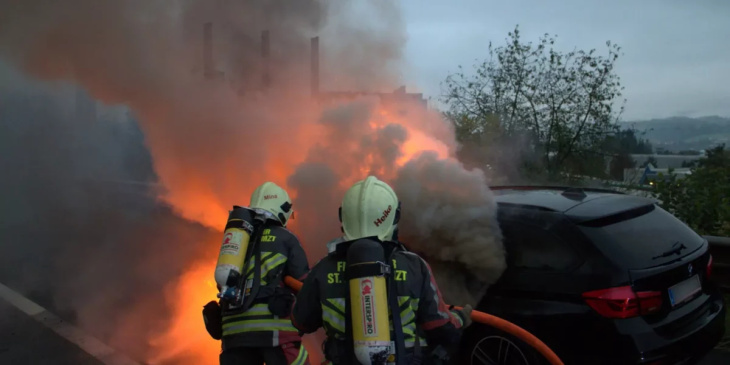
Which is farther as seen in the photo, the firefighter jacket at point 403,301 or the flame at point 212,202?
the flame at point 212,202

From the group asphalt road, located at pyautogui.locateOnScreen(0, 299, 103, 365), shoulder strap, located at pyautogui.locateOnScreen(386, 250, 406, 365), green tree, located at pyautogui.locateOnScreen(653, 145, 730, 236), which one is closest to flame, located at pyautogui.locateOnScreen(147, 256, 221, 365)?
asphalt road, located at pyautogui.locateOnScreen(0, 299, 103, 365)

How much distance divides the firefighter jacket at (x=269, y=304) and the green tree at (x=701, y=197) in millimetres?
5047

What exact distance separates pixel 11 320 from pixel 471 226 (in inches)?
202

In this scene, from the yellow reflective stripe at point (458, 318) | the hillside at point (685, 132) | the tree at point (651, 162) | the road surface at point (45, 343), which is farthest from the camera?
the hillside at point (685, 132)

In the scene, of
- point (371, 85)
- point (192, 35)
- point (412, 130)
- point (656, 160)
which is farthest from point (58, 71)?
point (656, 160)

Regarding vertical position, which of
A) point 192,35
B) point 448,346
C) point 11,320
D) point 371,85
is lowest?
point 11,320

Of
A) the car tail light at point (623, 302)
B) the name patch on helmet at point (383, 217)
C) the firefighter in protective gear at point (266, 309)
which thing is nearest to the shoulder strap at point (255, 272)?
the firefighter in protective gear at point (266, 309)

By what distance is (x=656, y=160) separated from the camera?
7.81m

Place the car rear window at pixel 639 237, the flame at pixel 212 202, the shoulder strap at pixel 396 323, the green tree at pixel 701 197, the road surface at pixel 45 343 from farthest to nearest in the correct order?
the green tree at pixel 701 197 → the road surface at pixel 45 343 → the flame at pixel 212 202 → the car rear window at pixel 639 237 → the shoulder strap at pixel 396 323

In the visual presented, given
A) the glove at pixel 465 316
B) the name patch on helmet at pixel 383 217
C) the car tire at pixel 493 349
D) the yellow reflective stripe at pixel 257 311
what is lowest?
the car tire at pixel 493 349

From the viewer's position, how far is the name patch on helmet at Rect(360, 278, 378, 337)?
6.48ft

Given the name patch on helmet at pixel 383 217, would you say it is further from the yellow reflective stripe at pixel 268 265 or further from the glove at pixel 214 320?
the glove at pixel 214 320

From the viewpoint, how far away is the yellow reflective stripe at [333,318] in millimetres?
2207

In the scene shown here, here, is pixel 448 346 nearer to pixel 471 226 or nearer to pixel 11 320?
pixel 471 226
